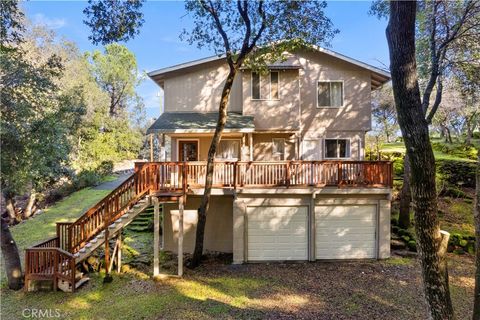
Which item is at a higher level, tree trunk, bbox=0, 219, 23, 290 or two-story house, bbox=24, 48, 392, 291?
two-story house, bbox=24, 48, 392, 291

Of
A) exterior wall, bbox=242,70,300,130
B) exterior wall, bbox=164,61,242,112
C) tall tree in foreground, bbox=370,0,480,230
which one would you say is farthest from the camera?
exterior wall, bbox=164,61,242,112

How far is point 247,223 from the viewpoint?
37.0ft

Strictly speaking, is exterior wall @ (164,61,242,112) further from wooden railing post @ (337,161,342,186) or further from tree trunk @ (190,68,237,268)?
wooden railing post @ (337,161,342,186)

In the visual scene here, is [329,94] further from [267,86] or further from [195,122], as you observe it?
[195,122]

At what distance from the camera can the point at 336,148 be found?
1367 cm

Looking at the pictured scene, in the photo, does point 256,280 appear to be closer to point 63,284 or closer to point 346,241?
point 346,241

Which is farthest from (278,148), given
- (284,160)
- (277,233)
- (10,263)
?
(10,263)

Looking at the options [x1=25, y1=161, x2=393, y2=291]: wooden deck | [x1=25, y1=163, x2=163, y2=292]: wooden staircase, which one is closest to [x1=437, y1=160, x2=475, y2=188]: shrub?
[x1=25, y1=161, x2=393, y2=291]: wooden deck

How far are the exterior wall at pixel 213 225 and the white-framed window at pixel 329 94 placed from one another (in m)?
6.37

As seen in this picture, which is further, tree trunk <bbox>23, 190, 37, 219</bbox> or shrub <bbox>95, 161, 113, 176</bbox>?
shrub <bbox>95, 161, 113, 176</bbox>

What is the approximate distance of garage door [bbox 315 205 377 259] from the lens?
37.2 feet

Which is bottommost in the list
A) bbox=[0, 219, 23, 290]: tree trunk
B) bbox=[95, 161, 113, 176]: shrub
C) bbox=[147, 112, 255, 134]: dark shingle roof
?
bbox=[0, 219, 23, 290]: tree trunk

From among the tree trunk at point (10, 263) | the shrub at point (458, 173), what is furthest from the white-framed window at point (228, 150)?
the shrub at point (458, 173)

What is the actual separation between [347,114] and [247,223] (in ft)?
22.9
